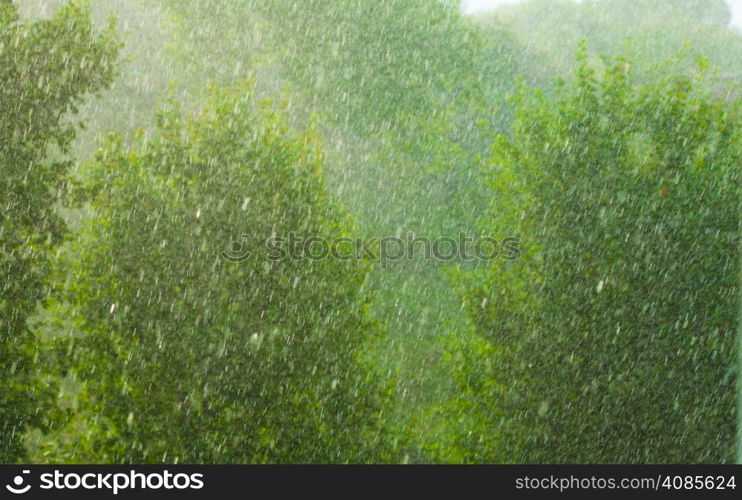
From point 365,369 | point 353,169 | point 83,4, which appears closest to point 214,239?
point 365,369

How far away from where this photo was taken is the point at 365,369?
12484mm

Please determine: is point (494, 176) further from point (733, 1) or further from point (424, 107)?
point (733, 1)

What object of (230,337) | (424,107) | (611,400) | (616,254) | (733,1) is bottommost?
(611,400)

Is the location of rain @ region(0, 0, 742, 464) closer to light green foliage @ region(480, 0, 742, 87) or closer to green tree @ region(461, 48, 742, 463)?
green tree @ region(461, 48, 742, 463)

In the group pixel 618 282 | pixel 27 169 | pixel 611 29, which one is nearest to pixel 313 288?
pixel 27 169

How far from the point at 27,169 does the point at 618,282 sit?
28.7ft

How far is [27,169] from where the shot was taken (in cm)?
1172

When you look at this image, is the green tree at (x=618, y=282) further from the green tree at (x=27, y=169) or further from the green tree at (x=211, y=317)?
the green tree at (x=27, y=169)

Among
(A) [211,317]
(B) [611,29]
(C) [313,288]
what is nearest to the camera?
(A) [211,317]

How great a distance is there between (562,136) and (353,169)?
1041cm

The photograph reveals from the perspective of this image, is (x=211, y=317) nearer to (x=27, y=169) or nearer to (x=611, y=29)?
(x=27, y=169)

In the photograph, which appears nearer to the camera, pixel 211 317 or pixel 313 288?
pixel 211 317

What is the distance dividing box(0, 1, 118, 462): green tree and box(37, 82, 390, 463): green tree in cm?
51

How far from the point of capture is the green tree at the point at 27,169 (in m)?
11.3
